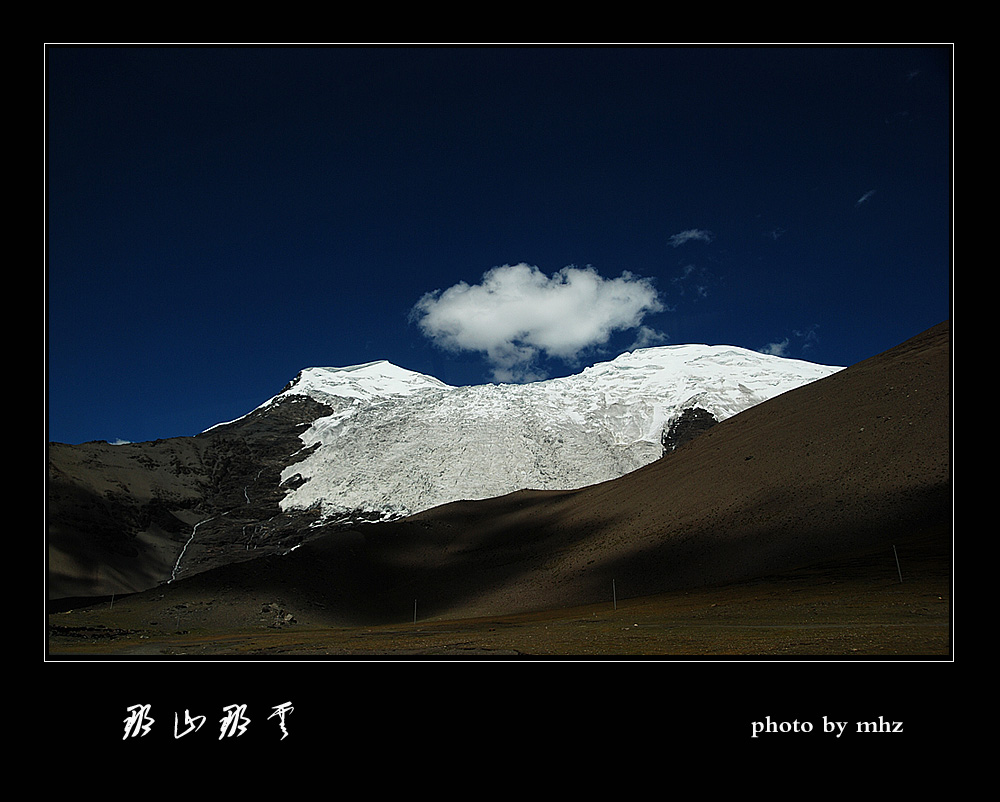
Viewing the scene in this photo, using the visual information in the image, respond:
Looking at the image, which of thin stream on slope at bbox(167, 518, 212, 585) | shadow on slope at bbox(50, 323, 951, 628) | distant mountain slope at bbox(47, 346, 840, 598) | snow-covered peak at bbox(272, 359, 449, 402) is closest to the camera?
shadow on slope at bbox(50, 323, 951, 628)

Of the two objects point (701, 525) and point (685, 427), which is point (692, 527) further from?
point (685, 427)

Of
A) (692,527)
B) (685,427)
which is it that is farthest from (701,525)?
(685,427)

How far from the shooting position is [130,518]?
3211 inches

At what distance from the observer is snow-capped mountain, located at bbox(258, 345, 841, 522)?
88.1 metres

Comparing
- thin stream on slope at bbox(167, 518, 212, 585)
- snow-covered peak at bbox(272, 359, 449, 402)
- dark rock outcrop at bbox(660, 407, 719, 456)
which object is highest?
snow-covered peak at bbox(272, 359, 449, 402)

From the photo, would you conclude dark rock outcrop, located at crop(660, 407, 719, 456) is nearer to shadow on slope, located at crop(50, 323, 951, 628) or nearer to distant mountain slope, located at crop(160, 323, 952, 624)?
shadow on slope, located at crop(50, 323, 951, 628)

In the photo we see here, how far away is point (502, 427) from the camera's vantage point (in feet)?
326

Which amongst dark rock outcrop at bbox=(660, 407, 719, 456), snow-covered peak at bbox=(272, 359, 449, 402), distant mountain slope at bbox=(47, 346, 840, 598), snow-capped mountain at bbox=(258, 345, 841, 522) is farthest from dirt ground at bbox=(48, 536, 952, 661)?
snow-covered peak at bbox=(272, 359, 449, 402)

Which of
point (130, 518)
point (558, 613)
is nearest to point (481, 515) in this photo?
point (558, 613)

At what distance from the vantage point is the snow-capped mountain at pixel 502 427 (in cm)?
8812

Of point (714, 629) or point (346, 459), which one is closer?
point (714, 629)

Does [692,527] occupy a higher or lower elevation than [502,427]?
lower
